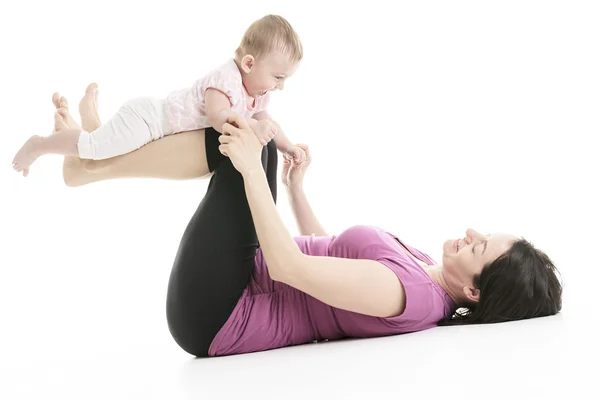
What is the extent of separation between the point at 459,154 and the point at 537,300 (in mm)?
2343

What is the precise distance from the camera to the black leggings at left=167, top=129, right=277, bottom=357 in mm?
2049

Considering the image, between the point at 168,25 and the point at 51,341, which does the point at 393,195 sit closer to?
the point at 168,25

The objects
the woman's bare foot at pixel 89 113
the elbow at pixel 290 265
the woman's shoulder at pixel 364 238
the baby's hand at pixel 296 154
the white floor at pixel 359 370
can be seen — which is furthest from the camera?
the baby's hand at pixel 296 154

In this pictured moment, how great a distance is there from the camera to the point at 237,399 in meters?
1.52

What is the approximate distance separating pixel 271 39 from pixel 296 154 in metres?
0.56

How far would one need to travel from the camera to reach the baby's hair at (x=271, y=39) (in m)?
2.19

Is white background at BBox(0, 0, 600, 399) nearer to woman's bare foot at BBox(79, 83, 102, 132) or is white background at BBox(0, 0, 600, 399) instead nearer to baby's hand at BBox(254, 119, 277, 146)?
woman's bare foot at BBox(79, 83, 102, 132)

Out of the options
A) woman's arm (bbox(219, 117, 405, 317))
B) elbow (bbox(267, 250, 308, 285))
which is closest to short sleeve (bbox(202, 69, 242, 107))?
woman's arm (bbox(219, 117, 405, 317))

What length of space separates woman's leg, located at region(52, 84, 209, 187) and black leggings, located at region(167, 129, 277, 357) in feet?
0.45

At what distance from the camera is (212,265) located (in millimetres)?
2045

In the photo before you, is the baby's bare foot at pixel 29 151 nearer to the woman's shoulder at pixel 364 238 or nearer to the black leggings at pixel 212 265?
the black leggings at pixel 212 265

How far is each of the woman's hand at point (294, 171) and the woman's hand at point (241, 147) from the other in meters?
0.65

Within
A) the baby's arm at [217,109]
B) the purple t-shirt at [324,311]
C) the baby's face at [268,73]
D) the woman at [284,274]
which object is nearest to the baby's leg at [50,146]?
the woman at [284,274]

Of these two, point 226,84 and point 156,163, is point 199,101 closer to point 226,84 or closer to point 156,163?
point 226,84
